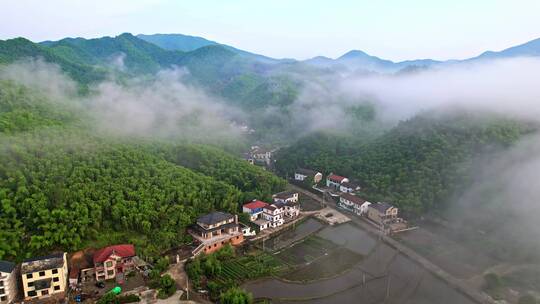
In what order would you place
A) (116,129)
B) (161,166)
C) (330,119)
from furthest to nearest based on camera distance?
(330,119) < (116,129) < (161,166)

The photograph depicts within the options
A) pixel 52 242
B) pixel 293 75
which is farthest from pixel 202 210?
pixel 293 75

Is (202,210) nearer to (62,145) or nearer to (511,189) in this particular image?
(62,145)

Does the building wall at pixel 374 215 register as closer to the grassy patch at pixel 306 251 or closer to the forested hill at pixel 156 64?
the grassy patch at pixel 306 251

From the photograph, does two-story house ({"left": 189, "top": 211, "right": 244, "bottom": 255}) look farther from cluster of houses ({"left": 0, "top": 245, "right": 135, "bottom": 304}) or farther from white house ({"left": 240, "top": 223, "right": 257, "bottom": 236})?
cluster of houses ({"left": 0, "top": 245, "right": 135, "bottom": 304})

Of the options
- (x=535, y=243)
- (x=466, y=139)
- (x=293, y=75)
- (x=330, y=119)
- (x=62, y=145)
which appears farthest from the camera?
(x=293, y=75)

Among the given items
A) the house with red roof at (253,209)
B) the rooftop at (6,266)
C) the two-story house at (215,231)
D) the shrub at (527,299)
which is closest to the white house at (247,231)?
the two-story house at (215,231)

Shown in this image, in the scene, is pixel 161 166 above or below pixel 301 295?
above

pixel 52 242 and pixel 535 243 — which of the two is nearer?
pixel 52 242
